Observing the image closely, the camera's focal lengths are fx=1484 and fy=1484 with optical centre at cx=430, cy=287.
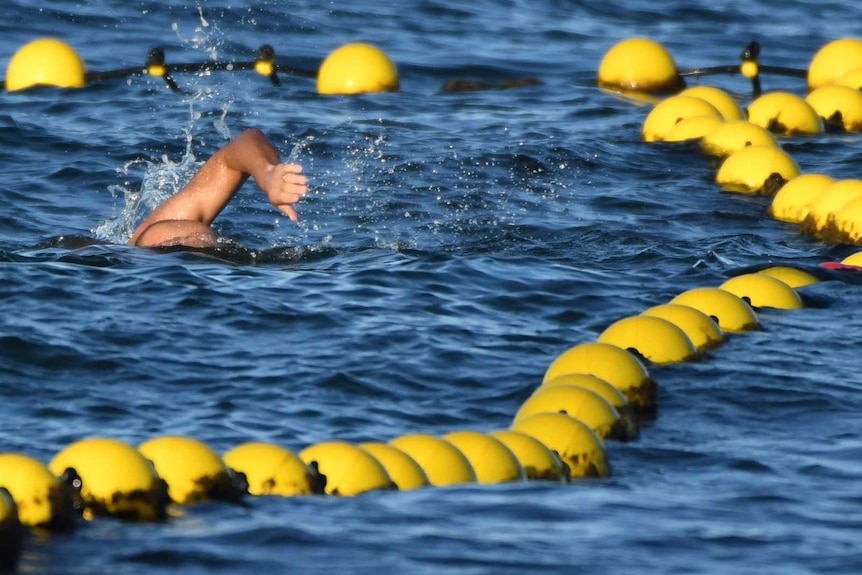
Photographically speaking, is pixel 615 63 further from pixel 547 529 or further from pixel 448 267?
pixel 547 529

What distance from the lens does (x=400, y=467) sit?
705 cm

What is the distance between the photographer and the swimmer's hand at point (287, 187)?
29.6ft

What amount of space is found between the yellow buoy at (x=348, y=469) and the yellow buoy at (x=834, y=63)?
12.9m

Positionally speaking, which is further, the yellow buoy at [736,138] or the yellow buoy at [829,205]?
the yellow buoy at [736,138]

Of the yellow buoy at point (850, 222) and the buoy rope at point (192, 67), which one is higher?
the buoy rope at point (192, 67)

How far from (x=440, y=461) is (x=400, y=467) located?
0.69ft

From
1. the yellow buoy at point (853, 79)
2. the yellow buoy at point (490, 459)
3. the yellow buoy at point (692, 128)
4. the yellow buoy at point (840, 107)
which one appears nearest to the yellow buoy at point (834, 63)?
the yellow buoy at point (853, 79)

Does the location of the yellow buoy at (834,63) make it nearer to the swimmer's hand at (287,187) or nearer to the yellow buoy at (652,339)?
the yellow buoy at (652,339)

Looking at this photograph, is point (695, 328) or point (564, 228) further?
point (564, 228)

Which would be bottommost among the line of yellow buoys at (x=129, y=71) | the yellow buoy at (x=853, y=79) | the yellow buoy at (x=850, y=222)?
the yellow buoy at (x=850, y=222)

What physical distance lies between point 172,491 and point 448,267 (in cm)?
472

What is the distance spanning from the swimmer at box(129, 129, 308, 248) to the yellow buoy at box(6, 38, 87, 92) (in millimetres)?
7346

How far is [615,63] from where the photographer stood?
18.8 m

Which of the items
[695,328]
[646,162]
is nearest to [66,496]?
[695,328]
